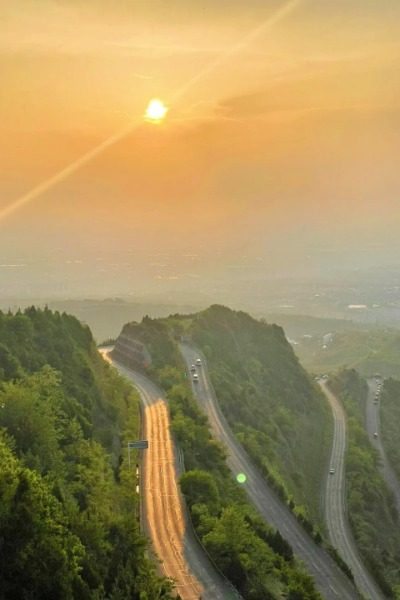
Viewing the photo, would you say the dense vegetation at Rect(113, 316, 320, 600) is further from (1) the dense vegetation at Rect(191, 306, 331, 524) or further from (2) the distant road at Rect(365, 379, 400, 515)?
(2) the distant road at Rect(365, 379, 400, 515)

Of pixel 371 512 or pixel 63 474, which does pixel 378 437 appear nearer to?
Result: pixel 371 512

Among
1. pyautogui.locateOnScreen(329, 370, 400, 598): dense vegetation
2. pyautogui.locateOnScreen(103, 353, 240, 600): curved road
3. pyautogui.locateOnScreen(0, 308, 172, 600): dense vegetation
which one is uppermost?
pyautogui.locateOnScreen(0, 308, 172, 600): dense vegetation

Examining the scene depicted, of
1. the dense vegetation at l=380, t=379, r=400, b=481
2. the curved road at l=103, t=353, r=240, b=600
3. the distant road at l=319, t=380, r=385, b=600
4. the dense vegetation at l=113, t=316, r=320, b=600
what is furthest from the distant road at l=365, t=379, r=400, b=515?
the curved road at l=103, t=353, r=240, b=600

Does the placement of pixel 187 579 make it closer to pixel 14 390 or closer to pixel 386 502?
pixel 14 390

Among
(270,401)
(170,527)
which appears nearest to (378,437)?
(270,401)

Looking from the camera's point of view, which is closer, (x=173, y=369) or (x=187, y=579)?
(x=187, y=579)

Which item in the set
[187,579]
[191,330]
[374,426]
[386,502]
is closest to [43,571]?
[187,579]
